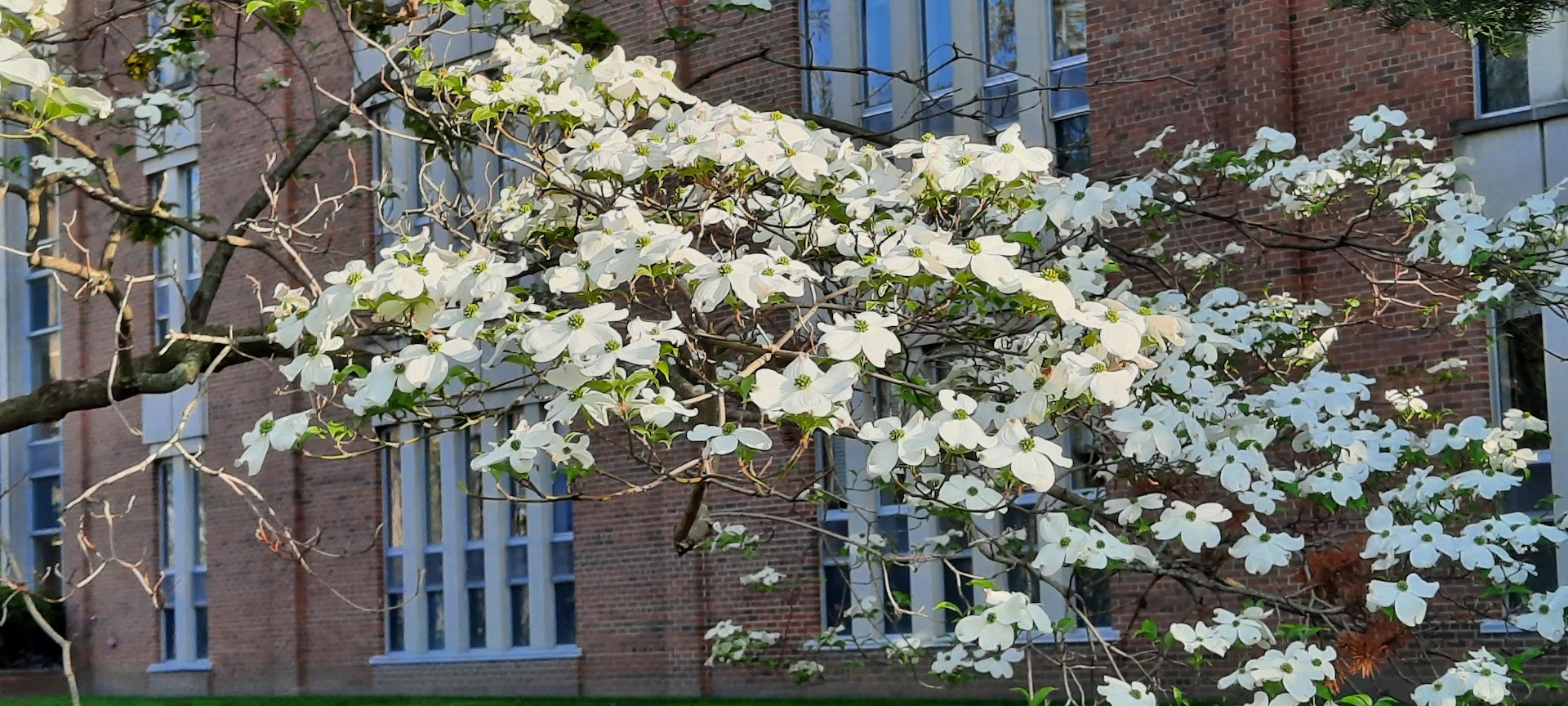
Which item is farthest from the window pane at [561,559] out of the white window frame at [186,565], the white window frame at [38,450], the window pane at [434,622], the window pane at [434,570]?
the white window frame at [38,450]

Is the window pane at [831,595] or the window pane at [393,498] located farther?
the window pane at [393,498]

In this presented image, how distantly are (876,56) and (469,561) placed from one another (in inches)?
285

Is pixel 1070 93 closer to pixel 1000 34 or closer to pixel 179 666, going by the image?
pixel 1000 34

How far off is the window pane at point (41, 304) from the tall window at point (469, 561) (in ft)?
23.9

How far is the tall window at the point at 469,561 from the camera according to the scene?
60.2 ft

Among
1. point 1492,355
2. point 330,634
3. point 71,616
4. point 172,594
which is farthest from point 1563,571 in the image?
point 71,616

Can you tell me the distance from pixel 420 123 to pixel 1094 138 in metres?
5.79

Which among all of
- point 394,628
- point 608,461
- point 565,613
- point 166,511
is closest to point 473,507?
point 565,613

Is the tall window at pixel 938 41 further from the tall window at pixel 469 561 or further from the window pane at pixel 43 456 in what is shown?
the window pane at pixel 43 456

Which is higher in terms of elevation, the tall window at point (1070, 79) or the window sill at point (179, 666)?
the tall window at point (1070, 79)

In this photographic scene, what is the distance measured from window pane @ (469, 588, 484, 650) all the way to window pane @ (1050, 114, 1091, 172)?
821cm

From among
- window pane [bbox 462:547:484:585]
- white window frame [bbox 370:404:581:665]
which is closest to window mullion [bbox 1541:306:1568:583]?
white window frame [bbox 370:404:581:665]

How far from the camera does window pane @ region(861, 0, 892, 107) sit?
50.6 ft

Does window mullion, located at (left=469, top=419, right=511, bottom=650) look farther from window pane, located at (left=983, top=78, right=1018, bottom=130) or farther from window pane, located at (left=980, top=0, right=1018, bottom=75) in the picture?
window pane, located at (left=980, top=0, right=1018, bottom=75)
